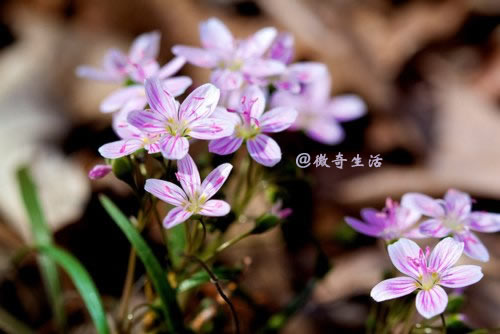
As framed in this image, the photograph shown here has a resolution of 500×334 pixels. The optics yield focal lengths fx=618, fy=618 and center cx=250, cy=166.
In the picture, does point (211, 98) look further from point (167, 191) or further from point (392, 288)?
point (392, 288)

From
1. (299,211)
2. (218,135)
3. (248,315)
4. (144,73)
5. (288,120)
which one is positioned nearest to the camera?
(218,135)

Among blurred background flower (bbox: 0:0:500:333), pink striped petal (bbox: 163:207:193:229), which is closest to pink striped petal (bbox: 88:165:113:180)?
pink striped petal (bbox: 163:207:193:229)

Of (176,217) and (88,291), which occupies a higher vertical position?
(176,217)

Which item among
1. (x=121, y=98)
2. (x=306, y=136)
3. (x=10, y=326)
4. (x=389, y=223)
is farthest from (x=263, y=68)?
(x=306, y=136)

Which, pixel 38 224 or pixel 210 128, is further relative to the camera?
pixel 38 224

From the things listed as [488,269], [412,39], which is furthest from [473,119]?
[488,269]

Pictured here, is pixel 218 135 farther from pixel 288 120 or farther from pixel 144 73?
pixel 144 73

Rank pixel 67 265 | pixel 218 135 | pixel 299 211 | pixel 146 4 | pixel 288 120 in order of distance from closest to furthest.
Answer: pixel 218 135, pixel 288 120, pixel 67 265, pixel 299 211, pixel 146 4
